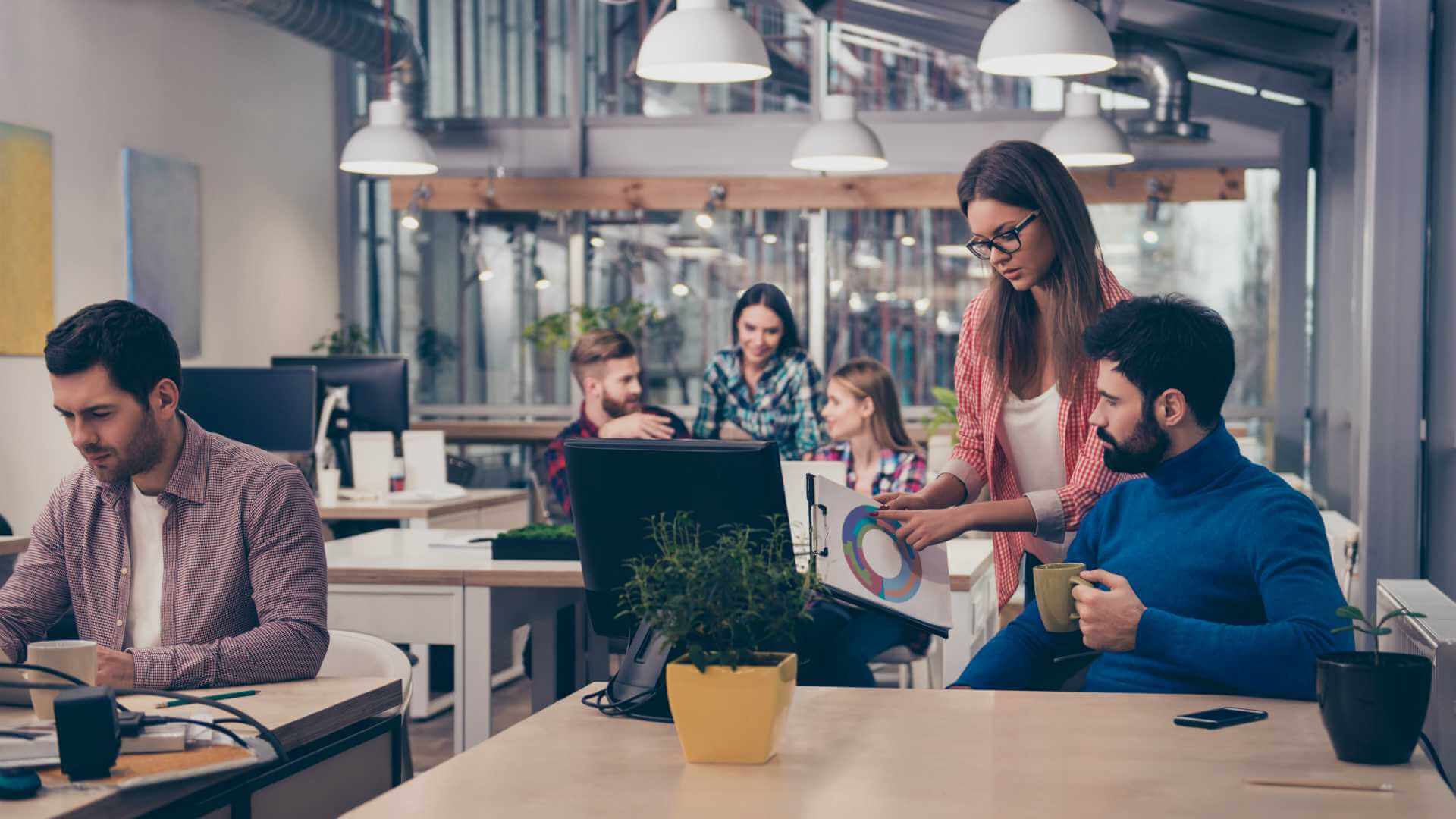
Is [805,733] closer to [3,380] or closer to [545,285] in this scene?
[3,380]

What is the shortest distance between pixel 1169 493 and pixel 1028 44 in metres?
2.21

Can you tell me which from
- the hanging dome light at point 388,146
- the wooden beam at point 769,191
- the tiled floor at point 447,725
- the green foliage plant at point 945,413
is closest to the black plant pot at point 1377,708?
the tiled floor at point 447,725

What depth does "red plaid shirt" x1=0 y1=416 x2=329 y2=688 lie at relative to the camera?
7.06 ft

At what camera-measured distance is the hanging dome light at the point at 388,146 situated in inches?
236

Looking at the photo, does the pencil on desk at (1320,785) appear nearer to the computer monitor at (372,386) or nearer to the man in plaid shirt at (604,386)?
the man in plaid shirt at (604,386)

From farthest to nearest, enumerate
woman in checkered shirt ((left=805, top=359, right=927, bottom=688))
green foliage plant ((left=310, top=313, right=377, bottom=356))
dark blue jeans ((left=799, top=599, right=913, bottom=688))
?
green foliage plant ((left=310, top=313, right=377, bottom=356)) < woman in checkered shirt ((left=805, top=359, right=927, bottom=688)) < dark blue jeans ((left=799, top=599, right=913, bottom=688))

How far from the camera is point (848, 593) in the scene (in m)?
1.91

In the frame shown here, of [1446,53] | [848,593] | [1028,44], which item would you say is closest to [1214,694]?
[848,593]

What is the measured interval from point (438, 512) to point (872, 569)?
3.55 metres

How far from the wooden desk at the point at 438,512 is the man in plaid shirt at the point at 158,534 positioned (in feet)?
8.94

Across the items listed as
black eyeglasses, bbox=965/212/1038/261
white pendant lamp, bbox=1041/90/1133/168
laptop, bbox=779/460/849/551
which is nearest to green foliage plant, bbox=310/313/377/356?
white pendant lamp, bbox=1041/90/1133/168

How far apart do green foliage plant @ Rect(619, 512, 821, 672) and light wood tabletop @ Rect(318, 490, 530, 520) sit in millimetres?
3852

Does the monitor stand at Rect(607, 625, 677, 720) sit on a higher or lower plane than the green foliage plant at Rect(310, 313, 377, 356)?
lower

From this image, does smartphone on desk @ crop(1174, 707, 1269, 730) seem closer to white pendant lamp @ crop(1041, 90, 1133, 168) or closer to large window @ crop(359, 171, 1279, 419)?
white pendant lamp @ crop(1041, 90, 1133, 168)
